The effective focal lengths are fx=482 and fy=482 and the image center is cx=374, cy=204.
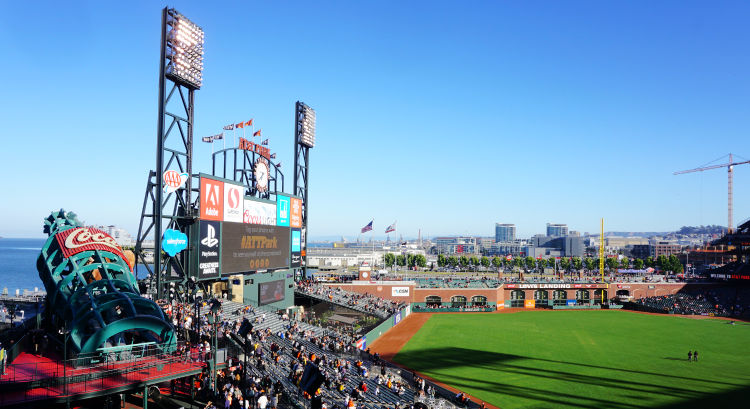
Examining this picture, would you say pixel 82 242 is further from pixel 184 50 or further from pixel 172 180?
pixel 184 50

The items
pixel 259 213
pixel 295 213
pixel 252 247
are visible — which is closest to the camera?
pixel 252 247

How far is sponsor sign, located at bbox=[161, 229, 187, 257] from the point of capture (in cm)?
3381

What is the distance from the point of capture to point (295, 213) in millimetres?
51438

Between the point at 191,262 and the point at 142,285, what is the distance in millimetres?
4353

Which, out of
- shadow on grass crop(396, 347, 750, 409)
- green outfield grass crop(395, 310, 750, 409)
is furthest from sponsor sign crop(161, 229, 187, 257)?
shadow on grass crop(396, 347, 750, 409)

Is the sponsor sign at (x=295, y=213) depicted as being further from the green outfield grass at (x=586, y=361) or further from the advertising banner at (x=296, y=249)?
the green outfield grass at (x=586, y=361)

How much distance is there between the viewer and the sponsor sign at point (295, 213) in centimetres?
5066

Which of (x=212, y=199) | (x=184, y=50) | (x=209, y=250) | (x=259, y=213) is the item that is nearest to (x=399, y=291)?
(x=259, y=213)

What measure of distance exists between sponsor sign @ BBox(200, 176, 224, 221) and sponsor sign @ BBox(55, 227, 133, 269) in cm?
1134

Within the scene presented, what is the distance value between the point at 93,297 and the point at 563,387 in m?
27.7

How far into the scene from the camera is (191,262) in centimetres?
3606

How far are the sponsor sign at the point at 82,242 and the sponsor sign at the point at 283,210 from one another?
2273 centimetres

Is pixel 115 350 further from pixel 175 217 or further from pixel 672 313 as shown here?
pixel 672 313

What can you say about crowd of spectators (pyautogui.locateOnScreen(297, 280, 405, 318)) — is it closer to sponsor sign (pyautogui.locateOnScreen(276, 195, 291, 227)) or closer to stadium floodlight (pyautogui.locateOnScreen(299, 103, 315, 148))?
sponsor sign (pyautogui.locateOnScreen(276, 195, 291, 227))
